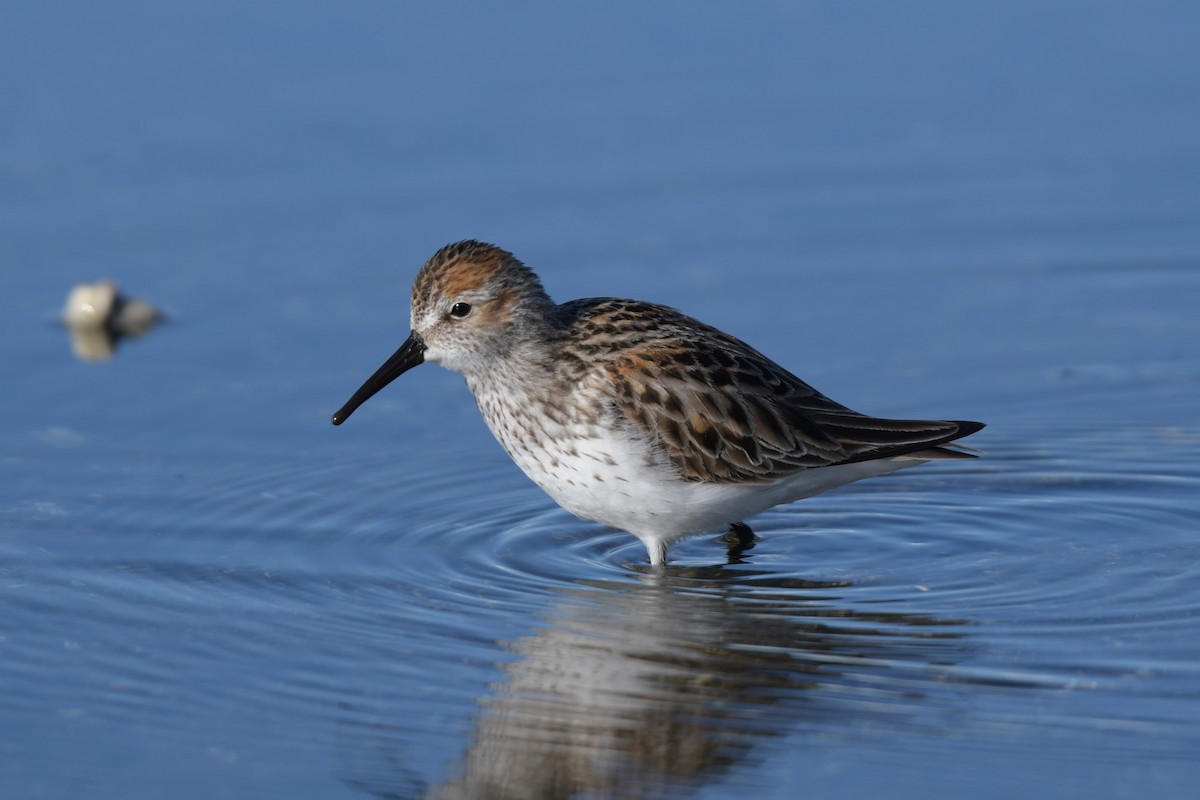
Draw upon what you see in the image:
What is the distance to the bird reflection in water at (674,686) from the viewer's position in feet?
22.2

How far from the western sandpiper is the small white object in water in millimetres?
2702

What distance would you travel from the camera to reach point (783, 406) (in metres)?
9.41

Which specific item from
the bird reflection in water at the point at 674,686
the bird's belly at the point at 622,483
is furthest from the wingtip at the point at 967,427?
the bird reflection in water at the point at 674,686

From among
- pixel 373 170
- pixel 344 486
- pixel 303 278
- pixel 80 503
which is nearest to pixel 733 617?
pixel 344 486

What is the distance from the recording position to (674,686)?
7578 mm

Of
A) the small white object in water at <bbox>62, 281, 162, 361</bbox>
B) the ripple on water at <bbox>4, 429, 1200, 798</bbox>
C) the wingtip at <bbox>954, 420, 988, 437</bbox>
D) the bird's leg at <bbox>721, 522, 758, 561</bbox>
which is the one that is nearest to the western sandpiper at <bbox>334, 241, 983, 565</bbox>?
the wingtip at <bbox>954, 420, 988, 437</bbox>

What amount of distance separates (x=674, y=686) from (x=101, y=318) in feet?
18.0

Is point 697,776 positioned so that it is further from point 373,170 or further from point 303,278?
point 373,170

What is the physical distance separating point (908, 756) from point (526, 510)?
11.7 ft

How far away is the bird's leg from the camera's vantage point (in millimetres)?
9555

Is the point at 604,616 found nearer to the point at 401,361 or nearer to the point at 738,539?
the point at 738,539

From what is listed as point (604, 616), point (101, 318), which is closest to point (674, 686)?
point (604, 616)

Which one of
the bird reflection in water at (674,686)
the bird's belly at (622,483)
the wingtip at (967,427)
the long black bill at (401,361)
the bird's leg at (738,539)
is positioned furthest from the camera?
the bird's leg at (738,539)

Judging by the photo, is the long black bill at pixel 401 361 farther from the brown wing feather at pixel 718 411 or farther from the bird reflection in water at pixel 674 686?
the bird reflection in water at pixel 674 686
